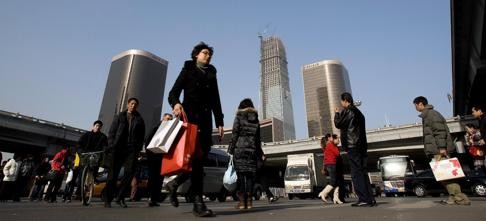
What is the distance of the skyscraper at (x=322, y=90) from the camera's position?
6747 inches

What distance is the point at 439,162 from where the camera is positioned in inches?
238

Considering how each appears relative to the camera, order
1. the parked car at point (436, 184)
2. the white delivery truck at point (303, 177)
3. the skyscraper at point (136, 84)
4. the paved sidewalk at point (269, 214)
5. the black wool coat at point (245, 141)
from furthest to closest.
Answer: the skyscraper at point (136, 84)
the white delivery truck at point (303, 177)
the parked car at point (436, 184)
the black wool coat at point (245, 141)
the paved sidewalk at point (269, 214)

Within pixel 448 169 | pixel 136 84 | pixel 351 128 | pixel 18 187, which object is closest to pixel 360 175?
pixel 351 128

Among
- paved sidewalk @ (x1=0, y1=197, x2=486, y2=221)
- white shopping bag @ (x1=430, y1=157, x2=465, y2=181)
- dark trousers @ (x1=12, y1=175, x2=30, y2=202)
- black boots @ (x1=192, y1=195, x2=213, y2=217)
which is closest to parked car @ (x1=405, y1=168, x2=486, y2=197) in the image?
white shopping bag @ (x1=430, y1=157, x2=465, y2=181)

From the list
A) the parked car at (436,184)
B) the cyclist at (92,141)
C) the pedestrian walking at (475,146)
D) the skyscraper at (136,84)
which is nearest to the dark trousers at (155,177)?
the cyclist at (92,141)

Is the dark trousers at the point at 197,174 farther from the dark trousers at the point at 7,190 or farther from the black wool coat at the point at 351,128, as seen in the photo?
the dark trousers at the point at 7,190

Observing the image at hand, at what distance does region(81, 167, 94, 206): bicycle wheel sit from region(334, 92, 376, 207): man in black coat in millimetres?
5135

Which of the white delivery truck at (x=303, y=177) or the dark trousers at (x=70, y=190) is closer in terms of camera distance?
the dark trousers at (x=70, y=190)

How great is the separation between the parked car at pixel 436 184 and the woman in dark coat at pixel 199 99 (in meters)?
15.5

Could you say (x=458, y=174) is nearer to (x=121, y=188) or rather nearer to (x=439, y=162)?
(x=439, y=162)

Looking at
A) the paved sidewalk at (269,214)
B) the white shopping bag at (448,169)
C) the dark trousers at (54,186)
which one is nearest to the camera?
the paved sidewalk at (269,214)

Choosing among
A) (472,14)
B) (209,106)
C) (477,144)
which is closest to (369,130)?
(472,14)

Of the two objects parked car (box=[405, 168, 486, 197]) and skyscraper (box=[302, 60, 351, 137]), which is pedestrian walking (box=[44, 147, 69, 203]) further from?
skyscraper (box=[302, 60, 351, 137])

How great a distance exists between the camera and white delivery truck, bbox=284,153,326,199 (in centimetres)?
2522
